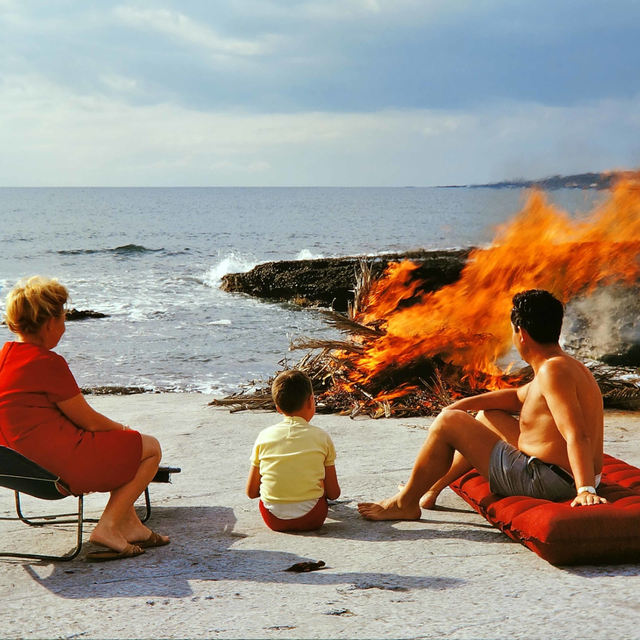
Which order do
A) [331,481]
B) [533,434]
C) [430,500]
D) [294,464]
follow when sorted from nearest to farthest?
1. [533,434]
2. [294,464]
3. [331,481]
4. [430,500]

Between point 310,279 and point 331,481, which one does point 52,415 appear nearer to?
point 331,481

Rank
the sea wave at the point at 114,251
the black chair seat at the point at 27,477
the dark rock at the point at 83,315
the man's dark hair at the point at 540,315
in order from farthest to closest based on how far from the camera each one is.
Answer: the sea wave at the point at 114,251 < the dark rock at the point at 83,315 < the man's dark hair at the point at 540,315 < the black chair seat at the point at 27,477

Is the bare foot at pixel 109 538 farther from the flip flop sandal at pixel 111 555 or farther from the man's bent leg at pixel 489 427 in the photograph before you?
the man's bent leg at pixel 489 427

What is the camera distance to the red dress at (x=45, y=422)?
391 cm

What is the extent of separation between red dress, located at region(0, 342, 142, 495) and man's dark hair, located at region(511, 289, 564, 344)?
2481 mm

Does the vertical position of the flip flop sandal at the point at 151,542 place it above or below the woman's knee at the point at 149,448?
below

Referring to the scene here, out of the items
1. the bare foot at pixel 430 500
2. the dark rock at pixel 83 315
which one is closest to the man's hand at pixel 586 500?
the bare foot at pixel 430 500

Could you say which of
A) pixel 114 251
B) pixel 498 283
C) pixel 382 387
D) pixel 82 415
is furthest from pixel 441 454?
pixel 114 251

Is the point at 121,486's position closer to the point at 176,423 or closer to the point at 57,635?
the point at 57,635

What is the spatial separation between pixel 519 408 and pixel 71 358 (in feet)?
39.0

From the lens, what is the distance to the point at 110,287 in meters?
29.3

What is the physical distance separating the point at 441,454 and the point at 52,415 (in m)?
2.31

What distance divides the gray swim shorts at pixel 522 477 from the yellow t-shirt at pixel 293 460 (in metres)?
0.99

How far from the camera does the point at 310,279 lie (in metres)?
24.6
